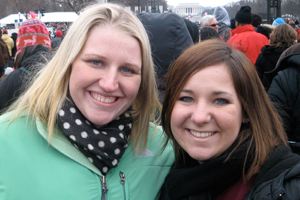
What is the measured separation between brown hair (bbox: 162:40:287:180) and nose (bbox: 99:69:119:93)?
361mm

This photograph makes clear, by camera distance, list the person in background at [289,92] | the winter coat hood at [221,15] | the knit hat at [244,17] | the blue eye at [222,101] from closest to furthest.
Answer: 1. the blue eye at [222,101]
2. the person in background at [289,92]
3. the knit hat at [244,17]
4. the winter coat hood at [221,15]

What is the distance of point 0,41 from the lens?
9422mm

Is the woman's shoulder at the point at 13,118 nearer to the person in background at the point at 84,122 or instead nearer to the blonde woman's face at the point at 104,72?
the person in background at the point at 84,122

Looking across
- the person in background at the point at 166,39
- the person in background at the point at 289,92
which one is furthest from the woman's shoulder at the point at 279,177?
the person in background at the point at 289,92

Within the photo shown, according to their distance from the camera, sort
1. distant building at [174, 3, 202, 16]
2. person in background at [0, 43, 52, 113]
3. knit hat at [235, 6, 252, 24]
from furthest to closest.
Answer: distant building at [174, 3, 202, 16], knit hat at [235, 6, 252, 24], person in background at [0, 43, 52, 113]

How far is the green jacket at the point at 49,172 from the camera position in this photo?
4.96 feet

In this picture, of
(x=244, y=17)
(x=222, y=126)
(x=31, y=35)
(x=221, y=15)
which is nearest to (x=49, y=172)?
(x=222, y=126)

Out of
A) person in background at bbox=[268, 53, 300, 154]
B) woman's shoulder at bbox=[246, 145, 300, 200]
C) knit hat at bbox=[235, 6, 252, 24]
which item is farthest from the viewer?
knit hat at bbox=[235, 6, 252, 24]

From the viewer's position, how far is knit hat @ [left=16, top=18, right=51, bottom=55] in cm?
392

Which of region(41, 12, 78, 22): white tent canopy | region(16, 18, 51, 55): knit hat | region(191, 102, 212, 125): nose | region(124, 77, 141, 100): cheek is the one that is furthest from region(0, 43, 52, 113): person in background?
region(41, 12, 78, 22): white tent canopy

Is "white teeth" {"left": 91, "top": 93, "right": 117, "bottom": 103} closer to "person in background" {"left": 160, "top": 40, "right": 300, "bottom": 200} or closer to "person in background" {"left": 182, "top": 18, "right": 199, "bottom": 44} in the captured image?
"person in background" {"left": 160, "top": 40, "right": 300, "bottom": 200}

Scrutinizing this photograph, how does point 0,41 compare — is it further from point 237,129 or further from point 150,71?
point 237,129

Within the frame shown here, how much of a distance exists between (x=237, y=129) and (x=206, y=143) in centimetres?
19

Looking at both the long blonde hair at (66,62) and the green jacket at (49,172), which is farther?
the long blonde hair at (66,62)
